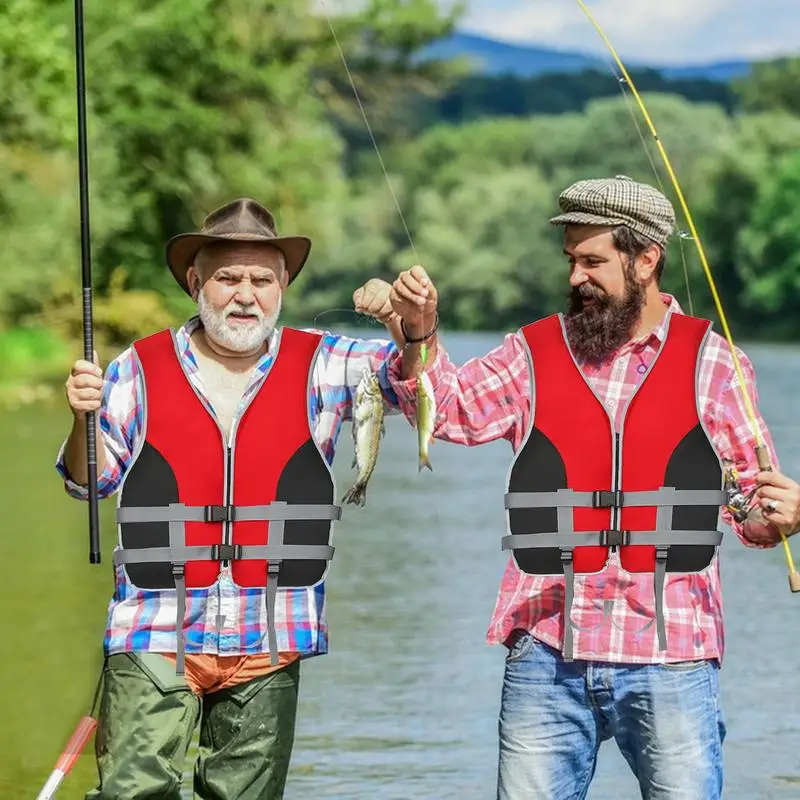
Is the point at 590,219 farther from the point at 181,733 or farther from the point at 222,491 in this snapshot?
the point at 181,733

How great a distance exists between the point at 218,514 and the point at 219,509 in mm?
13

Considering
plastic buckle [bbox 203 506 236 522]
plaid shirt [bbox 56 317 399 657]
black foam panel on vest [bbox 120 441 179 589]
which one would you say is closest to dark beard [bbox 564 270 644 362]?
plaid shirt [bbox 56 317 399 657]

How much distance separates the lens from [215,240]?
18.8 feet

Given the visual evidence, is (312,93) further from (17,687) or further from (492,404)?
(492,404)

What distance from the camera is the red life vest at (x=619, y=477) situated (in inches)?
212

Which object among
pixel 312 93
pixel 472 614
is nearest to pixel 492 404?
pixel 472 614

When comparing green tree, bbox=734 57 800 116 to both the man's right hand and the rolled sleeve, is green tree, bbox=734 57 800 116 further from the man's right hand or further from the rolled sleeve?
the man's right hand

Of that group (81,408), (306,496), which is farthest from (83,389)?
(306,496)

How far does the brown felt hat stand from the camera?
224 inches

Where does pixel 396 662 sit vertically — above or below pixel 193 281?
below

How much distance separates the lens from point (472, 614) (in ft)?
40.8

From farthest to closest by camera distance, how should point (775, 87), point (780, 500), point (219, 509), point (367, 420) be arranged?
point (775, 87), point (219, 509), point (367, 420), point (780, 500)

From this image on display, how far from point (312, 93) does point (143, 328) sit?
12.6 metres

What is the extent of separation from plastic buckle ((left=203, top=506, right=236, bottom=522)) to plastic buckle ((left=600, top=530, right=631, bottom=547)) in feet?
3.08
